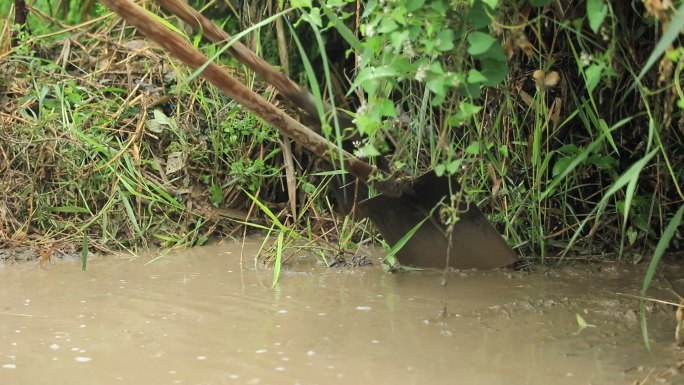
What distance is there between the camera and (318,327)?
2094mm

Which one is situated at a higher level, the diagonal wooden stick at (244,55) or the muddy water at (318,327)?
the diagonal wooden stick at (244,55)

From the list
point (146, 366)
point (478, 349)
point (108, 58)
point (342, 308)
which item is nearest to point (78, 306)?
point (146, 366)

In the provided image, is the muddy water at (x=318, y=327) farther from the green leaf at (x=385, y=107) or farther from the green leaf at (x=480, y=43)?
the green leaf at (x=480, y=43)

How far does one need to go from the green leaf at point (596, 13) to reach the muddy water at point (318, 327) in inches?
29.6

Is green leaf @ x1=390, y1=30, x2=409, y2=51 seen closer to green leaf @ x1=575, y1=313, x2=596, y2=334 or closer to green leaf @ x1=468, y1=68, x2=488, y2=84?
green leaf @ x1=468, y1=68, x2=488, y2=84

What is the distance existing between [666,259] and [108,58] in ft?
8.26

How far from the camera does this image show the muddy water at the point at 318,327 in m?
1.79

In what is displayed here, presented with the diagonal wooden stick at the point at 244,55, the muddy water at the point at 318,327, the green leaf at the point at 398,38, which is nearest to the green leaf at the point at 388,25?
the green leaf at the point at 398,38

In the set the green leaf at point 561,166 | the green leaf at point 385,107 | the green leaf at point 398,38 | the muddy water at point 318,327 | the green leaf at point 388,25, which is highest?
the green leaf at point 388,25

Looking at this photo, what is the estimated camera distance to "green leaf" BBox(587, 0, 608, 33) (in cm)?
153

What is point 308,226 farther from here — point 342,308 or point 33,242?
point 33,242

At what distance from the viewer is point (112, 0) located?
1793 mm

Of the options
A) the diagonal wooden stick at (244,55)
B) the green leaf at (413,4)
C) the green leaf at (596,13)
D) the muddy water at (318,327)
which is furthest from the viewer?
the diagonal wooden stick at (244,55)

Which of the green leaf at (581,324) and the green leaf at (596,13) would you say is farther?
the green leaf at (581,324)
